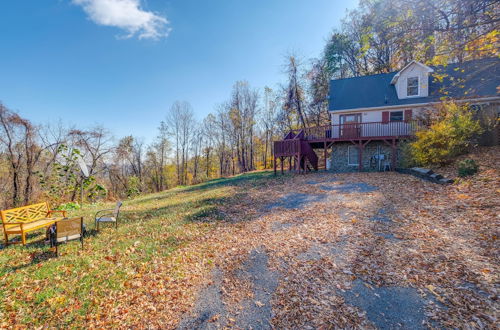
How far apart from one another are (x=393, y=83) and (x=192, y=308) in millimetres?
20585

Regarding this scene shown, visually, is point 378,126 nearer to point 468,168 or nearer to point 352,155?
point 352,155

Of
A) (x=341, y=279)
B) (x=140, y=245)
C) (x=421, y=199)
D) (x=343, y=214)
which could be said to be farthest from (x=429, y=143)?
(x=140, y=245)

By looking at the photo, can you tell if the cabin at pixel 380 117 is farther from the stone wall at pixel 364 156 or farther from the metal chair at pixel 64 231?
the metal chair at pixel 64 231

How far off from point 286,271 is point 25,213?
875 centimetres

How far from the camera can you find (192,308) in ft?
11.4

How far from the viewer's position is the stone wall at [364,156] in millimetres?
15820

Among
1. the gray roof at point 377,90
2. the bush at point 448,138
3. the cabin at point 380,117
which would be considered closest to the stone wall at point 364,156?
the cabin at point 380,117

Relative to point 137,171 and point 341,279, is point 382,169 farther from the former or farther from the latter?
point 137,171

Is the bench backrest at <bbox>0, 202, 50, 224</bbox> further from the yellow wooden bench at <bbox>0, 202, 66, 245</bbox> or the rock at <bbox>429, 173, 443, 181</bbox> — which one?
the rock at <bbox>429, 173, 443, 181</bbox>

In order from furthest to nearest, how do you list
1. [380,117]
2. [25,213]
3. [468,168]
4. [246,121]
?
[246,121], [380,117], [468,168], [25,213]

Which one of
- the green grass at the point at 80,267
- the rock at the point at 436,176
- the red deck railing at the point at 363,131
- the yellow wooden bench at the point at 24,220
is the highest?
the red deck railing at the point at 363,131

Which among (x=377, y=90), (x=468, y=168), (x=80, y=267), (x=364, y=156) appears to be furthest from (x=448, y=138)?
(x=80, y=267)

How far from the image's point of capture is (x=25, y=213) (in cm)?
705

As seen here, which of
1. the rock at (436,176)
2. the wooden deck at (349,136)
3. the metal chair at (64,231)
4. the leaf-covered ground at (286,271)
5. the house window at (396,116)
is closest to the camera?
the leaf-covered ground at (286,271)
